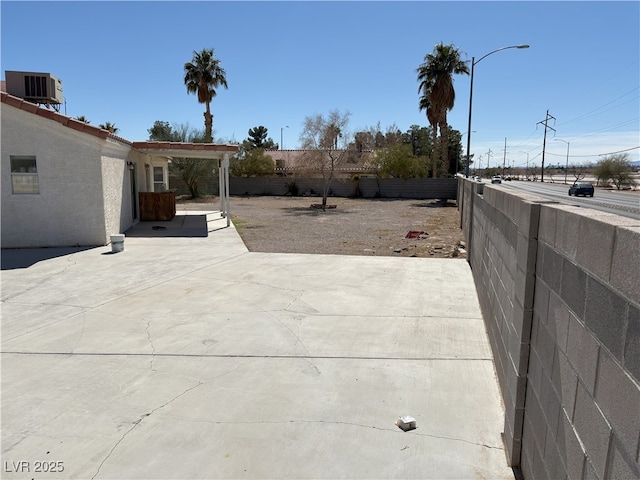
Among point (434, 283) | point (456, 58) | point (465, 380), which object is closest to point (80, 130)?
point (434, 283)

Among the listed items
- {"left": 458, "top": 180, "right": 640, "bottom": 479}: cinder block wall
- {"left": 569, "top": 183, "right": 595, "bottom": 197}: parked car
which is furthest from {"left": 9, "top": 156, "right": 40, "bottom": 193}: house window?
{"left": 569, "top": 183, "right": 595, "bottom": 197}: parked car

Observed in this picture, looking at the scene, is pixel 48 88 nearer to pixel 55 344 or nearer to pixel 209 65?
pixel 55 344

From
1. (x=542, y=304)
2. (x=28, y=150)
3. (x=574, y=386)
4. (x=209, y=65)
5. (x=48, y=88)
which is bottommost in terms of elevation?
(x=574, y=386)

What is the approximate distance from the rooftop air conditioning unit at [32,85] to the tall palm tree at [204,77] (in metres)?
27.9

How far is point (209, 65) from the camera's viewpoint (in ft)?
145

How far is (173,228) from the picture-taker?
738 inches

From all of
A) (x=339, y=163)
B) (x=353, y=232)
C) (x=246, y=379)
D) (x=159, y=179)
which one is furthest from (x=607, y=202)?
(x=246, y=379)

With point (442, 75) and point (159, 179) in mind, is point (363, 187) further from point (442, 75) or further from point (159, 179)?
point (159, 179)

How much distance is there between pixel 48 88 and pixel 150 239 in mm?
6046

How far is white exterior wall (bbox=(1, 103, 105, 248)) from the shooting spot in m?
13.4

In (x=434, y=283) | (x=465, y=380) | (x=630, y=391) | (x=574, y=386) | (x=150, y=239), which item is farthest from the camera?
(x=150, y=239)

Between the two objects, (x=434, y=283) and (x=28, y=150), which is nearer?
(x=434, y=283)

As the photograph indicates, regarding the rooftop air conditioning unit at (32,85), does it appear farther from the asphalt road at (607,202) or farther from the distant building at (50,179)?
the asphalt road at (607,202)

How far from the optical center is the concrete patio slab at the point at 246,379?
12.6 feet
